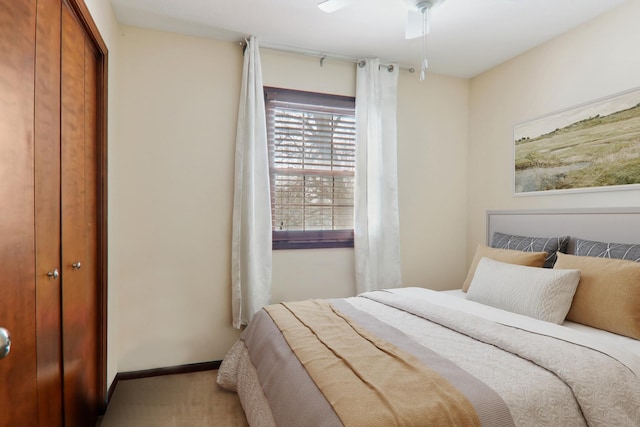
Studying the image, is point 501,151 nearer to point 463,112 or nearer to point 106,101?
point 463,112

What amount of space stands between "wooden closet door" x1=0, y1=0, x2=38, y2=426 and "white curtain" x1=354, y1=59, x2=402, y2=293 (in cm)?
231

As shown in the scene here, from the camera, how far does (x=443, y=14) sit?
2432mm

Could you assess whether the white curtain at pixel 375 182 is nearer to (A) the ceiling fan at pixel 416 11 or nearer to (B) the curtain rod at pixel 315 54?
(B) the curtain rod at pixel 315 54

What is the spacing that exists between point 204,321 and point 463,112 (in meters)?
3.07

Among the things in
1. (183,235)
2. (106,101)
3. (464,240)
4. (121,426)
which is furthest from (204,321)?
(464,240)

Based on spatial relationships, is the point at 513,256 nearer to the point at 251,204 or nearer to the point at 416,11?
the point at 416,11

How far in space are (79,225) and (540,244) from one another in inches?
111

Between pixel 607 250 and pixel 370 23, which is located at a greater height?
pixel 370 23

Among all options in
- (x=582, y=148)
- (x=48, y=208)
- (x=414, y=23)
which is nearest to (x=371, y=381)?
(x=48, y=208)

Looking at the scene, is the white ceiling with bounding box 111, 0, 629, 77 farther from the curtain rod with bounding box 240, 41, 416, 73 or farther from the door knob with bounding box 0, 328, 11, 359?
the door knob with bounding box 0, 328, 11, 359

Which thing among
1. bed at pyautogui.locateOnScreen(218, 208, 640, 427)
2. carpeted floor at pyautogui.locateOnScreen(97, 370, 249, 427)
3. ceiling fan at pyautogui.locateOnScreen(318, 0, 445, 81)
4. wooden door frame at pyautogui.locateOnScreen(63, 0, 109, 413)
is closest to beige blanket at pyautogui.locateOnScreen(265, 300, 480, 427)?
bed at pyautogui.locateOnScreen(218, 208, 640, 427)

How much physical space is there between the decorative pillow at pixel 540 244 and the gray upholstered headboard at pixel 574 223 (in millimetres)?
71

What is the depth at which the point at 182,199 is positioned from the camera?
108 inches

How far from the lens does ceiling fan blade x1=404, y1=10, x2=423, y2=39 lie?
7.10 ft
